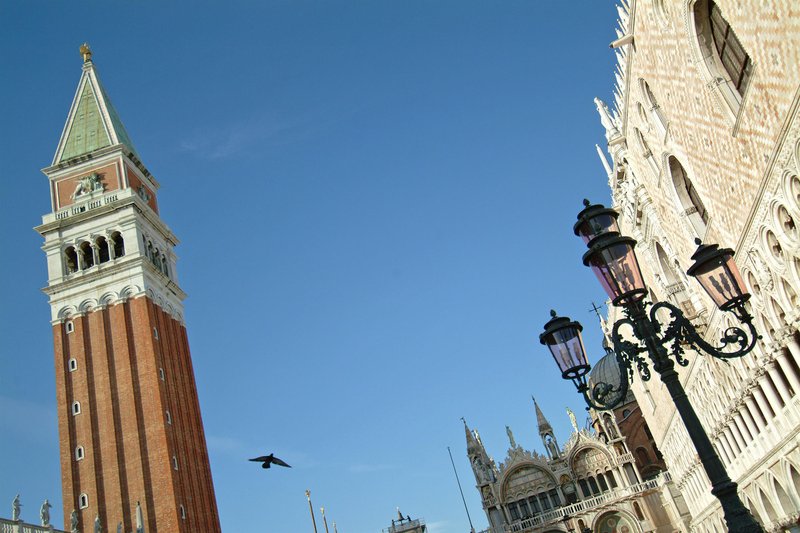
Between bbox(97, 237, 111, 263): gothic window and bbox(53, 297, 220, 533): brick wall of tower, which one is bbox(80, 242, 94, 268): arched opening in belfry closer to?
bbox(97, 237, 111, 263): gothic window

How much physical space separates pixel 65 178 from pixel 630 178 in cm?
2843

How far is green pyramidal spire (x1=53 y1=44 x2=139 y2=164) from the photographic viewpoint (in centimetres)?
3788

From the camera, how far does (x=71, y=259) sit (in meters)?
35.4

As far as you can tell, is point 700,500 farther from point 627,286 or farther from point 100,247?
point 100,247

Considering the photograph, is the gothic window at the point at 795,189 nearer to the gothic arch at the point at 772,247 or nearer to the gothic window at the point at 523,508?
the gothic arch at the point at 772,247

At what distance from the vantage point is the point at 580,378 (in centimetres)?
828

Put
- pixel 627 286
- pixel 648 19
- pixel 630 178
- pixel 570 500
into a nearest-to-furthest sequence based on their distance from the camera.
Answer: pixel 627 286 → pixel 648 19 → pixel 630 178 → pixel 570 500

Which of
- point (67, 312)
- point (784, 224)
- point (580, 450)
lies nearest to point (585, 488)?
point (580, 450)

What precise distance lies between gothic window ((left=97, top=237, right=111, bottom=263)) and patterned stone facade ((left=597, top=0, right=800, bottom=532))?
2445 cm

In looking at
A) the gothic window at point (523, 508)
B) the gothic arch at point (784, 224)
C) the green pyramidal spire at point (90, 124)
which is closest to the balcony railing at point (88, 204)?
the green pyramidal spire at point (90, 124)

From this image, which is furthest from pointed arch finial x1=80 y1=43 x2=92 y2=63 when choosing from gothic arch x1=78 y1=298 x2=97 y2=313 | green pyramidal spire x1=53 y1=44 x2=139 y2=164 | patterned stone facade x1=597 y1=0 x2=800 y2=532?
patterned stone facade x1=597 y1=0 x2=800 y2=532

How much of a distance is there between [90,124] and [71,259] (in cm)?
828

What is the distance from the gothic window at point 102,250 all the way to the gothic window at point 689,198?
26781 millimetres

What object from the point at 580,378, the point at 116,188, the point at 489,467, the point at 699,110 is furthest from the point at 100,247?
the point at 580,378
